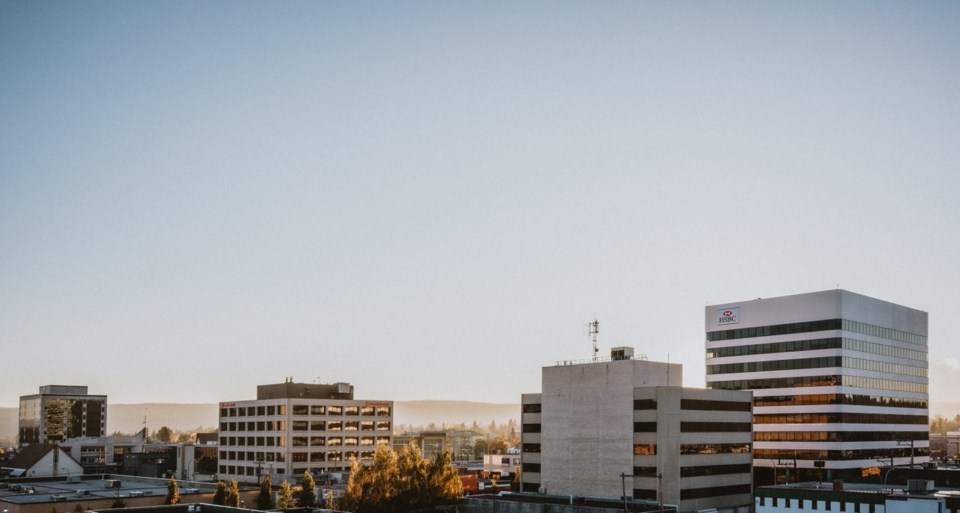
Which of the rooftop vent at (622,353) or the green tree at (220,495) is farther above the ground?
the rooftop vent at (622,353)

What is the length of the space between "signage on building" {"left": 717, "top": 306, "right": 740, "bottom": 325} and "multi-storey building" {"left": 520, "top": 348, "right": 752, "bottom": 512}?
44342 millimetres

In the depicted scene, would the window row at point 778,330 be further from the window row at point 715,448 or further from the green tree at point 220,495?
the green tree at point 220,495

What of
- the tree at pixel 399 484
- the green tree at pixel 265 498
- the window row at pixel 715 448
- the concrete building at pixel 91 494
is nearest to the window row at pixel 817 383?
the window row at pixel 715 448

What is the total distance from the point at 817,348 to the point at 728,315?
19.8 meters

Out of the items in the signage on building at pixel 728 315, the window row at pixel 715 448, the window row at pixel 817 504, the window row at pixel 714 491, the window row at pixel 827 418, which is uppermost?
the signage on building at pixel 728 315

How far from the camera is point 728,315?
6816 inches

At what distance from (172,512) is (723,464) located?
2979 inches

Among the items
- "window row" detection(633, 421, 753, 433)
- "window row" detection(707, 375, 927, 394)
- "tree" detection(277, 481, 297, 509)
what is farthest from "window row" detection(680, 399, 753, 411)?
"tree" detection(277, 481, 297, 509)

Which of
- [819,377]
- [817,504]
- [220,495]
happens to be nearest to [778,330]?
[819,377]

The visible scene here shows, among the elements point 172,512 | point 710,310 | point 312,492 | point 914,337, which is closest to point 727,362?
point 710,310

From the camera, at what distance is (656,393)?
388ft

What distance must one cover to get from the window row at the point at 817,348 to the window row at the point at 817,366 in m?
1.92

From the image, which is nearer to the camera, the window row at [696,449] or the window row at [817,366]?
the window row at [696,449]

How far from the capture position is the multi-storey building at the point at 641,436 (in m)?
117
